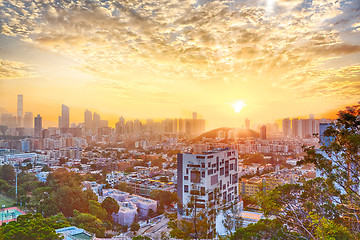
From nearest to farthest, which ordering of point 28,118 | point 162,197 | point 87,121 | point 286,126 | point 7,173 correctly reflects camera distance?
point 162,197
point 7,173
point 28,118
point 286,126
point 87,121

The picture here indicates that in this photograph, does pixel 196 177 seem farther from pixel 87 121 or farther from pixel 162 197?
pixel 87 121

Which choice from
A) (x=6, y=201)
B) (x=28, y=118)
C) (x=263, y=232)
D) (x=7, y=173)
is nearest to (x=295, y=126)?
(x=263, y=232)

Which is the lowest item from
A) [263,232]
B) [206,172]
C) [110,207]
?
[110,207]

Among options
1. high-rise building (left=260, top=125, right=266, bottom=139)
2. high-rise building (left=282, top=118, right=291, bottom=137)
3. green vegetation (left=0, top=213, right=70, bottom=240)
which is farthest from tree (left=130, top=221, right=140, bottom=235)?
high-rise building (left=260, top=125, right=266, bottom=139)

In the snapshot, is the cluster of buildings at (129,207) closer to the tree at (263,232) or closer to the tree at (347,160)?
the tree at (263,232)

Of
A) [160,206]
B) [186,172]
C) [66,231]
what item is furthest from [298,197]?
[160,206]

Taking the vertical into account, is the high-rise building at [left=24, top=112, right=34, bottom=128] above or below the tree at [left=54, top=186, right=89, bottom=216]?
above

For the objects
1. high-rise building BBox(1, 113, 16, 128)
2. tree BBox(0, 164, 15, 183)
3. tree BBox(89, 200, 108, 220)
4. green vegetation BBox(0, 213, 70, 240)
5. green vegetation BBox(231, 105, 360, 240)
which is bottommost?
tree BBox(89, 200, 108, 220)

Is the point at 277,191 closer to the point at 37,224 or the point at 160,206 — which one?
the point at 37,224

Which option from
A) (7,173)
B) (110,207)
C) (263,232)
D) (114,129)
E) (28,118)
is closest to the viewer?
(263,232)

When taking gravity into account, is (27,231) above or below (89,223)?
above

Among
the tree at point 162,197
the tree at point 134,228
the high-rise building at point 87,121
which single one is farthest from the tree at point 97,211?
the high-rise building at point 87,121

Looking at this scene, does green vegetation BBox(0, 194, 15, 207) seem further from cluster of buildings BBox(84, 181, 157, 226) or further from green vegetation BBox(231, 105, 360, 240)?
green vegetation BBox(231, 105, 360, 240)
